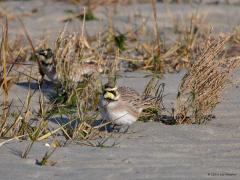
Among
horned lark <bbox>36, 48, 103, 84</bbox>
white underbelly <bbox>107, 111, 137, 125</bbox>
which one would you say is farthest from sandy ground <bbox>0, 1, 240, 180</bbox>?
horned lark <bbox>36, 48, 103, 84</bbox>

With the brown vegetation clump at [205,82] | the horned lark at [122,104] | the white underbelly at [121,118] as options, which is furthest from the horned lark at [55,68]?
the brown vegetation clump at [205,82]

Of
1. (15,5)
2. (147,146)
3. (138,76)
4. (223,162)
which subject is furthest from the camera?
(15,5)

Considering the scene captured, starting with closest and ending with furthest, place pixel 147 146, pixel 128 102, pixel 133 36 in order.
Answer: pixel 147 146 → pixel 128 102 → pixel 133 36

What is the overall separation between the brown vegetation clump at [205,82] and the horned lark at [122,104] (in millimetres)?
297

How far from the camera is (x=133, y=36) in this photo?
1023 cm

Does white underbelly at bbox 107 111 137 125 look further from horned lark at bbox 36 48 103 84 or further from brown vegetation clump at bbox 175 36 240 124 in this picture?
horned lark at bbox 36 48 103 84

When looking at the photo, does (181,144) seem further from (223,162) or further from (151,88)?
(151,88)

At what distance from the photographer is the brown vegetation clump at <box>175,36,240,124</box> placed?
6.40 metres

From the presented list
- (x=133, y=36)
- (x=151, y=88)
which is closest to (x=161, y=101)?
(x=151, y=88)

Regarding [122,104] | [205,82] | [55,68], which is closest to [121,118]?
[122,104]

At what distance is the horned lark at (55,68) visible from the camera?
303 inches

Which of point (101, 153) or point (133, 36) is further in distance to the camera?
point (133, 36)

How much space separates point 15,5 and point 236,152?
8.09m

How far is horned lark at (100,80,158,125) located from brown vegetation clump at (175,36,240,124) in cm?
30
